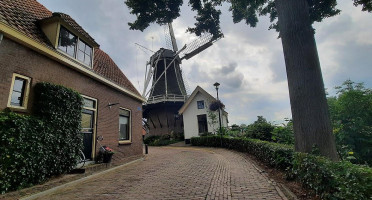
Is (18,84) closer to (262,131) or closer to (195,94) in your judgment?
(262,131)

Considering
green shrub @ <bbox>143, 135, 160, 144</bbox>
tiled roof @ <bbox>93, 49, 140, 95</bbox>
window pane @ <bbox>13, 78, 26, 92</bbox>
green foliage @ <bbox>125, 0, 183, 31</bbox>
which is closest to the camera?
window pane @ <bbox>13, 78, 26, 92</bbox>

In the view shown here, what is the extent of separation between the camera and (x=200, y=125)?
73.6ft

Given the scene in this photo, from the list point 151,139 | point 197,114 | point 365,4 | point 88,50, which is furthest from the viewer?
point 151,139

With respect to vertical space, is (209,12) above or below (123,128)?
above

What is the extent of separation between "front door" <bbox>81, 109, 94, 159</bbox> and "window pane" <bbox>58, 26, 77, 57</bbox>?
2298 mm

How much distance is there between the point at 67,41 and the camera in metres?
7.01

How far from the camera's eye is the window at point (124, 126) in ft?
32.2

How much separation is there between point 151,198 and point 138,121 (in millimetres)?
8125

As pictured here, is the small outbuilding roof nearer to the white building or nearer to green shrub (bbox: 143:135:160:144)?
the white building

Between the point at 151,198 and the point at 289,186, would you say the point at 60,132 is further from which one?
the point at 289,186

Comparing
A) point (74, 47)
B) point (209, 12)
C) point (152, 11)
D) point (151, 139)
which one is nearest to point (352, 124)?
point (209, 12)

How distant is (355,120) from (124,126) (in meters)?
12.3

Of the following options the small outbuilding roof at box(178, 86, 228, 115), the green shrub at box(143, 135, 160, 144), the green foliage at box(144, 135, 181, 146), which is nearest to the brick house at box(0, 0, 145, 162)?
the green foliage at box(144, 135, 181, 146)

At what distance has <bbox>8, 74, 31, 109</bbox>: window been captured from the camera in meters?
4.79
